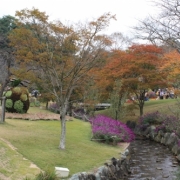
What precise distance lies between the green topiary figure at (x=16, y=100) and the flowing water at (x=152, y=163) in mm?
8640

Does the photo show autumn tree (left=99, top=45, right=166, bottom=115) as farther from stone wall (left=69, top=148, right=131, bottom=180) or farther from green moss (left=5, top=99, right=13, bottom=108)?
stone wall (left=69, top=148, right=131, bottom=180)

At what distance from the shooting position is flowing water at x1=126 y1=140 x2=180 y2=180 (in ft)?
39.7

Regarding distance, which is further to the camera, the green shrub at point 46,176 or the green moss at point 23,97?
the green moss at point 23,97

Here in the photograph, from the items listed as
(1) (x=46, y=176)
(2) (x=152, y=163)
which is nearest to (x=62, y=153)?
(1) (x=46, y=176)

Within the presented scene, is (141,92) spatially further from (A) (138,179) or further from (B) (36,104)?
(A) (138,179)

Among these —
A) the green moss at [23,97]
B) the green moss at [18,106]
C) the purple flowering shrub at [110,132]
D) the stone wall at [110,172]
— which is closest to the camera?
the stone wall at [110,172]

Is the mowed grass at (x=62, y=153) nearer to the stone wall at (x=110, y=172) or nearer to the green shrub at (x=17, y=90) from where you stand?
the stone wall at (x=110, y=172)

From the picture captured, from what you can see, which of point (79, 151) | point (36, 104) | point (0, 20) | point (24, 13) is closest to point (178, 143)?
point (79, 151)

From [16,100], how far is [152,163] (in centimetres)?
1139

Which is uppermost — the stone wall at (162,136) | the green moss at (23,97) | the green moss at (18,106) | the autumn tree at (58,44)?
the autumn tree at (58,44)

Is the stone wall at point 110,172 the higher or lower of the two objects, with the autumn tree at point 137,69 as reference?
lower

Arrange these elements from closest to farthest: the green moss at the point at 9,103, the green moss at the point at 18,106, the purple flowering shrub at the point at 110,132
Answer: the purple flowering shrub at the point at 110,132 < the green moss at the point at 9,103 < the green moss at the point at 18,106

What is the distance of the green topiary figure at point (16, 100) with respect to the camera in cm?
2131

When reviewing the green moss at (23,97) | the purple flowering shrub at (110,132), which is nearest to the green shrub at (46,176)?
the purple flowering shrub at (110,132)
